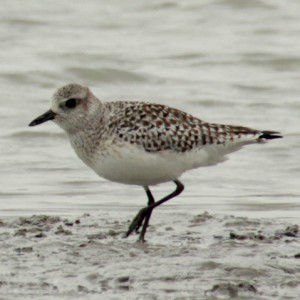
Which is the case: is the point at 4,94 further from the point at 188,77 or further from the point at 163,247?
the point at 163,247

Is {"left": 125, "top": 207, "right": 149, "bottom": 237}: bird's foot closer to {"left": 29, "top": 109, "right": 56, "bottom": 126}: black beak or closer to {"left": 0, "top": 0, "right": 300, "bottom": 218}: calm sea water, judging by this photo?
{"left": 29, "top": 109, "right": 56, "bottom": 126}: black beak

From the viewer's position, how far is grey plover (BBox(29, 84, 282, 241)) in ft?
28.3

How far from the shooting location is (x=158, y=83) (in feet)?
55.5

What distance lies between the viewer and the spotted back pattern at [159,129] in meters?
8.71

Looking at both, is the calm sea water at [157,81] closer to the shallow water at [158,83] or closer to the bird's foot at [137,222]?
the shallow water at [158,83]

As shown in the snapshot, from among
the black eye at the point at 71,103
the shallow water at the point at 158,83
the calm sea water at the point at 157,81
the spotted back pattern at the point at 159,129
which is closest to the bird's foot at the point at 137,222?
the spotted back pattern at the point at 159,129

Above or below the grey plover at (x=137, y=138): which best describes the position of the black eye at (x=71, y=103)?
above

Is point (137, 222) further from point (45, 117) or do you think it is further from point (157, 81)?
point (157, 81)

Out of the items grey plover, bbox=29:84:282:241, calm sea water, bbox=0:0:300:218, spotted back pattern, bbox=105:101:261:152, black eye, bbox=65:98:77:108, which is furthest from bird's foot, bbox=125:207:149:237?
calm sea water, bbox=0:0:300:218

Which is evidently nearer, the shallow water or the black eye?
the black eye

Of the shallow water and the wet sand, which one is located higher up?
the shallow water

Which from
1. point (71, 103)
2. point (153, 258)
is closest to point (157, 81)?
point (71, 103)

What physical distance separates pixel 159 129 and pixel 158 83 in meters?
8.15

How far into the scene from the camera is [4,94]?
53.3 ft
